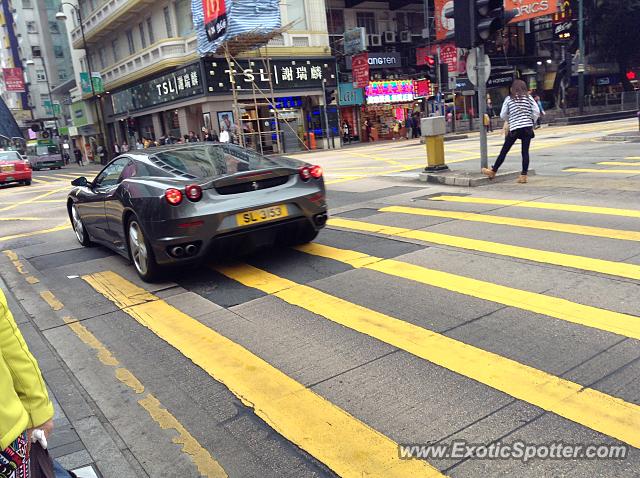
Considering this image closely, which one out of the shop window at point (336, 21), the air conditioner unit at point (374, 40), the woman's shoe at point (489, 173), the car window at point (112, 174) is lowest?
the woman's shoe at point (489, 173)

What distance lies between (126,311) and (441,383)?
3.17 m

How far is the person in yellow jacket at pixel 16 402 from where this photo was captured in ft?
5.17

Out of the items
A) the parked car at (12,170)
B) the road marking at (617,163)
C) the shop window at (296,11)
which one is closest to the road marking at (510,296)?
the road marking at (617,163)

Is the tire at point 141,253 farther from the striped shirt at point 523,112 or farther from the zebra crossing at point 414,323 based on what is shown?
the striped shirt at point 523,112

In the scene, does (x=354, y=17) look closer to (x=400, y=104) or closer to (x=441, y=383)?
(x=400, y=104)

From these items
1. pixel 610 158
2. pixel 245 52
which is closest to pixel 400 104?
pixel 245 52

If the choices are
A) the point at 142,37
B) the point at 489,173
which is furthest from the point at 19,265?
the point at 142,37

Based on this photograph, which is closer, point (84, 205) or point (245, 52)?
point (84, 205)

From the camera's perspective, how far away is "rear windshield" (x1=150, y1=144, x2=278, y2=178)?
5.90m

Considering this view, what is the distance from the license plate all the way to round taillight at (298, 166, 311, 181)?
485 mm

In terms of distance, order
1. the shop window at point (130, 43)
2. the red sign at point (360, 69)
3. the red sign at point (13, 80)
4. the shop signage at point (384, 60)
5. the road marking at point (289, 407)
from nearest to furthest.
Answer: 1. the road marking at point (289, 407)
2. the red sign at point (360, 69)
3. the shop signage at point (384, 60)
4. the shop window at point (130, 43)
5. the red sign at point (13, 80)

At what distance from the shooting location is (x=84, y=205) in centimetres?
786

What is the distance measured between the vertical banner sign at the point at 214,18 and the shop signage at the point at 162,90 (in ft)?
10.3

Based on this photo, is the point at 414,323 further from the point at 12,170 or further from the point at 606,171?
the point at 12,170
